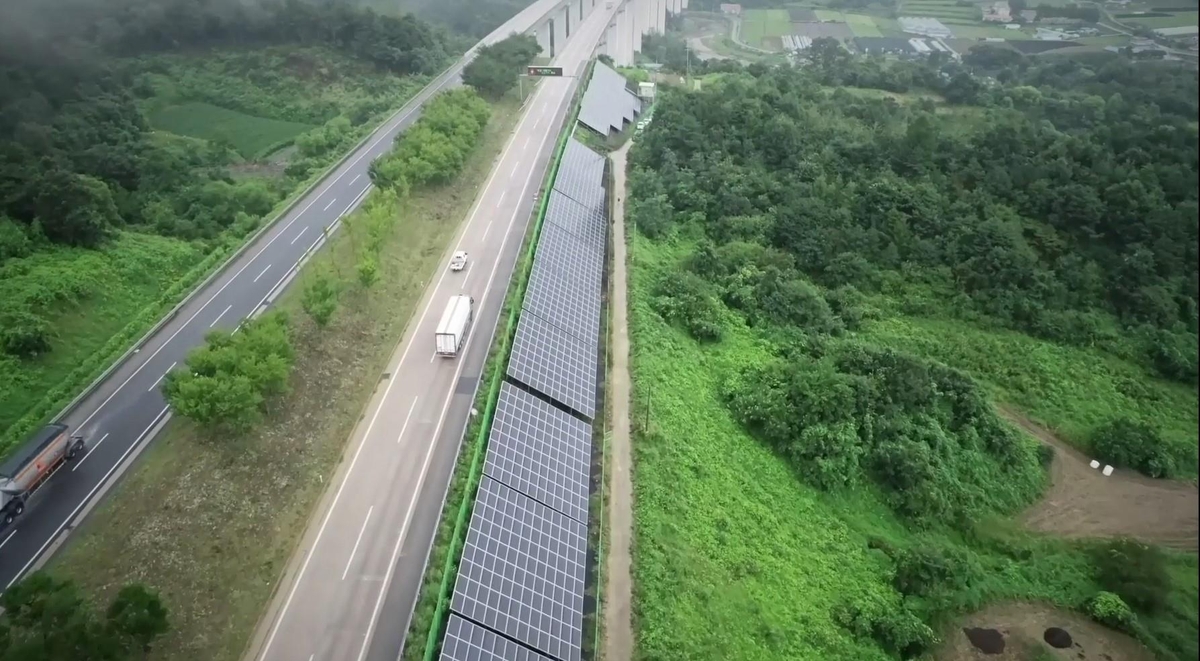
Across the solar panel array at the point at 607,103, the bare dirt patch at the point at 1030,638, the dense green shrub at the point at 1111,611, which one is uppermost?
the solar panel array at the point at 607,103

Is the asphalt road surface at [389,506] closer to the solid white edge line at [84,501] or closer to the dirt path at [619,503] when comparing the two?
the dirt path at [619,503]

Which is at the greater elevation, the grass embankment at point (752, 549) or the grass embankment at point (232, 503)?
the grass embankment at point (232, 503)

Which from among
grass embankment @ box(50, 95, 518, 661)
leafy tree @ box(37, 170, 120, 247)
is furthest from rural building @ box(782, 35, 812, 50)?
leafy tree @ box(37, 170, 120, 247)

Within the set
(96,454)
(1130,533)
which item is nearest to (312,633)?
(96,454)

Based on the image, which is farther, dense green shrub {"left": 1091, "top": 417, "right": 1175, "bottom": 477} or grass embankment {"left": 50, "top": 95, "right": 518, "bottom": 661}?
dense green shrub {"left": 1091, "top": 417, "right": 1175, "bottom": 477}

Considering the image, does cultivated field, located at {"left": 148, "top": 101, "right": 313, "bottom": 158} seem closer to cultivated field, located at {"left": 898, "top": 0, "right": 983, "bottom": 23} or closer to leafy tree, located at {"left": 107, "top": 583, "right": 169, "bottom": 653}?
leafy tree, located at {"left": 107, "top": 583, "right": 169, "bottom": 653}

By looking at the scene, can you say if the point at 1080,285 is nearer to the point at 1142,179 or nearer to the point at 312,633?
the point at 1142,179

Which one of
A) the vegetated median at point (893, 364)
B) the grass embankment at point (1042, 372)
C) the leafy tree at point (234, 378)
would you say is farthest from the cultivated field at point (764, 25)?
the leafy tree at point (234, 378)

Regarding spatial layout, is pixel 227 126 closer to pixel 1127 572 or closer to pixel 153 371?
pixel 153 371
